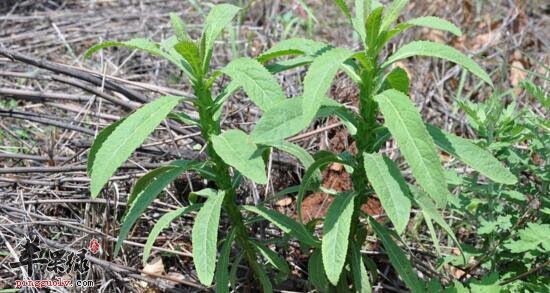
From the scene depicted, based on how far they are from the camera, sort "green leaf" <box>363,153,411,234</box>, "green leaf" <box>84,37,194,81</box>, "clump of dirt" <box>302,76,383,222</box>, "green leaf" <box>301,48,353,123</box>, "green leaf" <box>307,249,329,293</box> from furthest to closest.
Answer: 1. "clump of dirt" <box>302,76,383,222</box>
2. "green leaf" <box>307,249,329,293</box>
3. "green leaf" <box>84,37,194,81</box>
4. "green leaf" <box>363,153,411,234</box>
5. "green leaf" <box>301,48,353,123</box>

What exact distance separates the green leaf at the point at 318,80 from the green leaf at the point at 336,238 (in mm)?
398

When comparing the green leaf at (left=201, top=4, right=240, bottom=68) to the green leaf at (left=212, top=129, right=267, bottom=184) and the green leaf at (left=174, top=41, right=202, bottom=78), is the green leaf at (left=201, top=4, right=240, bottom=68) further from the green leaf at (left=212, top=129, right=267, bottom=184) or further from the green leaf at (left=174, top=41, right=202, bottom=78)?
the green leaf at (left=212, top=129, right=267, bottom=184)

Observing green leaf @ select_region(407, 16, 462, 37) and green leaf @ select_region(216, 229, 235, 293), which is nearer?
green leaf @ select_region(407, 16, 462, 37)

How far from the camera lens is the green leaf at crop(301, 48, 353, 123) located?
1879mm

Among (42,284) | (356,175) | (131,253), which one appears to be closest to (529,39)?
(356,175)

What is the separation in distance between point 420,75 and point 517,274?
5.98ft

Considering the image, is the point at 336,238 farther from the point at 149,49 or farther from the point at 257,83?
the point at 149,49

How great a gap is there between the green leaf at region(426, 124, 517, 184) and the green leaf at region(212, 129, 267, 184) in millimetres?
605

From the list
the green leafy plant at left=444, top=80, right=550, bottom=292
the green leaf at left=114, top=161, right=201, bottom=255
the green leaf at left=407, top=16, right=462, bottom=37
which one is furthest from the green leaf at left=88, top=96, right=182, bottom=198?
the green leafy plant at left=444, top=80, right=550, bottom=292

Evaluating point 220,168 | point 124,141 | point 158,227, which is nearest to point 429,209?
point 220,168

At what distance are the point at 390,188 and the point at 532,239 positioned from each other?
28.1 inches

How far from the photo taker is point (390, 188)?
2.06m

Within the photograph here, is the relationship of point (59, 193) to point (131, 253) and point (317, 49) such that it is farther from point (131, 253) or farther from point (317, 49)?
point (317, 49)

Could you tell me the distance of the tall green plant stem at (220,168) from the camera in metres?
2.28
